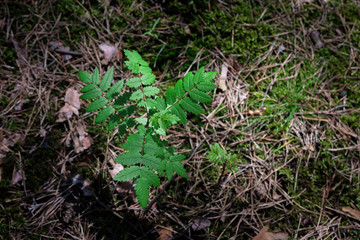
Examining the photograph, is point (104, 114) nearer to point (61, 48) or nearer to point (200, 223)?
point (200, 223)

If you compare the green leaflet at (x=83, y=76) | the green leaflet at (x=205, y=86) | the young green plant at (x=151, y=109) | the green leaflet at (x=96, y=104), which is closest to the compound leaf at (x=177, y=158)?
the young green plant at (x=151, y=109)

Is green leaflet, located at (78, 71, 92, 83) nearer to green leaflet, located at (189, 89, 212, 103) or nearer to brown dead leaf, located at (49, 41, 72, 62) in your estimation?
green leaflet, located at (189, 89, 212, 103)

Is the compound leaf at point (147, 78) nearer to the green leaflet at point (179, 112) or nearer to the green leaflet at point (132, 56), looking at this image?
the green leaflet at point (132, 56)

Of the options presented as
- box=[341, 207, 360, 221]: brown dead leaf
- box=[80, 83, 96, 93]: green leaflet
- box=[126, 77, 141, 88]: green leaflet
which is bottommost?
box=[341, 207, 360, 221]: brown dead leaf

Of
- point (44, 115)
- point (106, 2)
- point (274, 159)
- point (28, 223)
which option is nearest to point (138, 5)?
point (106, 2)

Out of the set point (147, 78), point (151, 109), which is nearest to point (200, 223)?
point (151, 109)

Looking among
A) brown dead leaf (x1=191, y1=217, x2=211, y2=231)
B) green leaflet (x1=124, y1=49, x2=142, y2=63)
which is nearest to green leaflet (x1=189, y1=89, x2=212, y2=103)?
green leaflet (x1=124, y1=49, x2=142, y2=63)
